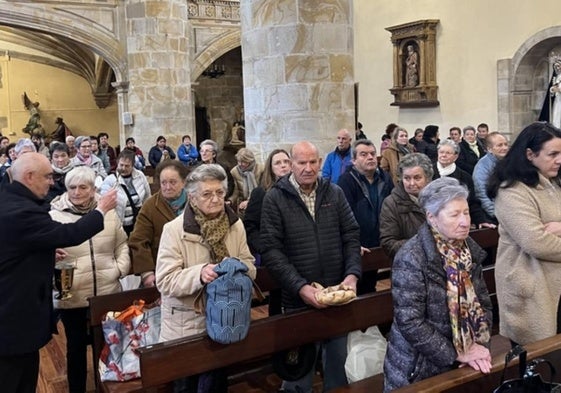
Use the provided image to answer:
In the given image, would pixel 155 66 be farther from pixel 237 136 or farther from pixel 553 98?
pixel 553 98

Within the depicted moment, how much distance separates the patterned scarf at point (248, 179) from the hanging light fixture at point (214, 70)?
11643 millimetres

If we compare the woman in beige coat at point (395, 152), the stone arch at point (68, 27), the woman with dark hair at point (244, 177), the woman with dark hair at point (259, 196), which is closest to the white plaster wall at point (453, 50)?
the woman in beige coat at point (395, 152)

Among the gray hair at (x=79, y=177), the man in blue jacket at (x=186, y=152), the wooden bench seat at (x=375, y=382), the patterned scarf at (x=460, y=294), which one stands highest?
the man in blue jacket at (x=186, y=152)

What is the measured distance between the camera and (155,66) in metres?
11.3

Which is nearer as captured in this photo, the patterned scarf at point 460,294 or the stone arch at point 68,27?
the patterned scarf at point 460,294

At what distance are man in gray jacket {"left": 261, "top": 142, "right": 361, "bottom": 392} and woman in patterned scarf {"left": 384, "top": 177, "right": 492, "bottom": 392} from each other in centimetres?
73

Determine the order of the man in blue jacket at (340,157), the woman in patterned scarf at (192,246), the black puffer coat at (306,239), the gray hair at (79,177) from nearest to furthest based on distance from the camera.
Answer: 1. the woman in patterned scarf at (192,246)
2. the black puffer coat at (306,239)
3. the gray hair at (79,177)
4. the man in blue jacket at (340,157)

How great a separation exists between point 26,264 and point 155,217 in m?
1.00

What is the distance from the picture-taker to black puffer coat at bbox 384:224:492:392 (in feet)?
6.82

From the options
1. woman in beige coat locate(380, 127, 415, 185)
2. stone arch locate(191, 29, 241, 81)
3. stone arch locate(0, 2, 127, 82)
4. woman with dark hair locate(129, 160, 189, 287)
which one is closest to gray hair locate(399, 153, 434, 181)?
woman with dark hair locate(129, 160, 189, 287)

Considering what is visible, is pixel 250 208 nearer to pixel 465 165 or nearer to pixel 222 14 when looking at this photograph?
pixel 465 165

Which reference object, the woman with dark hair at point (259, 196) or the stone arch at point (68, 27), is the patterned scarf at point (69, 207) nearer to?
the woman with dark hair at point (259, 196)

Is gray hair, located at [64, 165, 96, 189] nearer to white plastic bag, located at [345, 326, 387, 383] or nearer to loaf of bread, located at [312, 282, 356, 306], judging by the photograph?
loaf of bread, located at [312, 282, 356, 306]

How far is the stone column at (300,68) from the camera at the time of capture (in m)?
4.96
